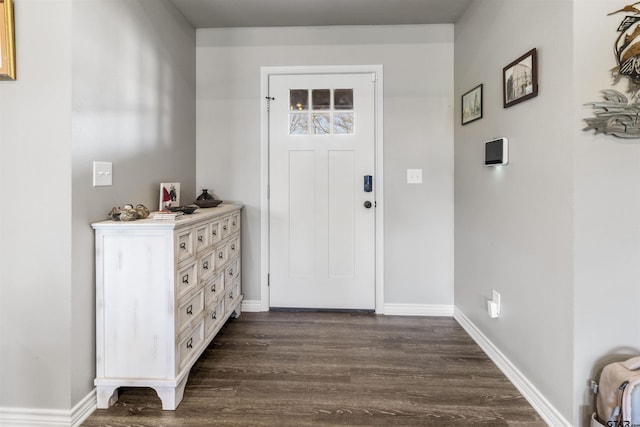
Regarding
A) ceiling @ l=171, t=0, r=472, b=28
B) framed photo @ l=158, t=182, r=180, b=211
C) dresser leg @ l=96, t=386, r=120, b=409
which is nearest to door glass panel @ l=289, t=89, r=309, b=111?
ceiling @ l=171, t=0, r=472, b=28

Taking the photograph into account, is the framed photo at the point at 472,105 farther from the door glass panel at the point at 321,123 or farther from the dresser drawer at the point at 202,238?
the dresser drawer at the point at 202,238

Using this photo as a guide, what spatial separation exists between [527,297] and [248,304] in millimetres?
2110

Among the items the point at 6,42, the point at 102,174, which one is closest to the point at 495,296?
the point at 102,174

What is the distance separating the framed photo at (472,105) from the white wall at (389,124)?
25 cm

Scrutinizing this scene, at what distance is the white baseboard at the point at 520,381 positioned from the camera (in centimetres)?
156

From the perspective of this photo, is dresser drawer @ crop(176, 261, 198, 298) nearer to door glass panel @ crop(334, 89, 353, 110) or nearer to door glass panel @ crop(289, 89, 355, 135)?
door glass panel @ crop(289, 89, 355, 135)

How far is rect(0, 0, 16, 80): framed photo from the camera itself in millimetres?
1491

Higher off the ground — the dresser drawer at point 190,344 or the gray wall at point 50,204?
the gray wall at point 50,204

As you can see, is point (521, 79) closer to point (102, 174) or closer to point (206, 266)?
point (206, 266)

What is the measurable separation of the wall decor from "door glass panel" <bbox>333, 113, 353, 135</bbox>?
1750mm

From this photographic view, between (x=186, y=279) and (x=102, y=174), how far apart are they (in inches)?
26.5

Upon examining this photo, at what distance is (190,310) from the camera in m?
1.87

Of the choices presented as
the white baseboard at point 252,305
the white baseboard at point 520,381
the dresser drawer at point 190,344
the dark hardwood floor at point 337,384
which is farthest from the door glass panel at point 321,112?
the white baseboard at point 520,381

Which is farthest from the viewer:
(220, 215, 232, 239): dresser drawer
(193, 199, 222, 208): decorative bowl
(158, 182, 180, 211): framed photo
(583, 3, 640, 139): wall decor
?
(193, 199, 222, 208): decorative bowl
